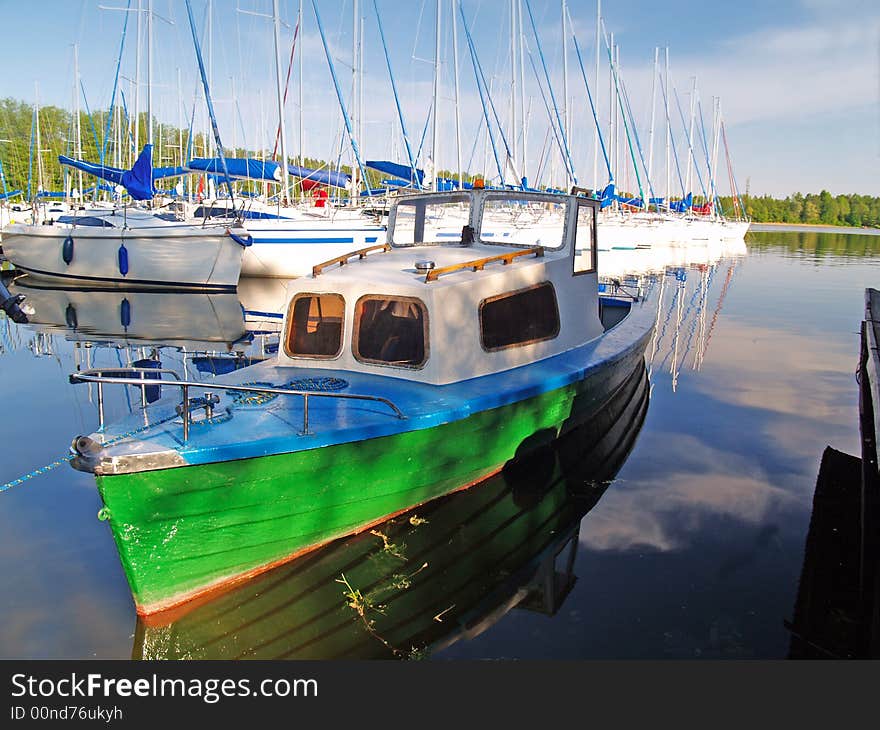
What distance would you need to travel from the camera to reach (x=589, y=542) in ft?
22.9

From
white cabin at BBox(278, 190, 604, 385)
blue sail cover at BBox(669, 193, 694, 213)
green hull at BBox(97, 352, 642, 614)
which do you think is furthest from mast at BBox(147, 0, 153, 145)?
blue sail cover at BBox(669, 193, 694, 213)

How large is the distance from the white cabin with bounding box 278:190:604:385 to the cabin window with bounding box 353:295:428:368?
0.01 m

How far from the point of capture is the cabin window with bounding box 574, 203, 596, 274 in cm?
970

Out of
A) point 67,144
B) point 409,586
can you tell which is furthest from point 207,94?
point 67,144

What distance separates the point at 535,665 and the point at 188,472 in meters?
2.97

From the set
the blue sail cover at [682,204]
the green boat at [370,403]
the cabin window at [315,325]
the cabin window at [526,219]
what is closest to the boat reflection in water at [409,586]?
the green boat at [370,403]

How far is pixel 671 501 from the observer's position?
7.79m

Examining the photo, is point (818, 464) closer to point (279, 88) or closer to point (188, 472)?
point (188, 472)

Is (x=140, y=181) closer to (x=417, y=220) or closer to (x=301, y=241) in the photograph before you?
(x=301, y=241)

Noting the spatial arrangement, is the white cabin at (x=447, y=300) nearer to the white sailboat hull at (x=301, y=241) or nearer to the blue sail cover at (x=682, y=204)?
the white sailboat hull at (x=301, y=241)

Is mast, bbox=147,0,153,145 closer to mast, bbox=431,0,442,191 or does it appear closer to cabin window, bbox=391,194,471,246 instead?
mast, bbox=431,0,442,191

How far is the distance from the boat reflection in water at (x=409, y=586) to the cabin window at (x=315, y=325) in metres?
2.12

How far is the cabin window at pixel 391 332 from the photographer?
7.32 meters

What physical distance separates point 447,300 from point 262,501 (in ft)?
9.52
